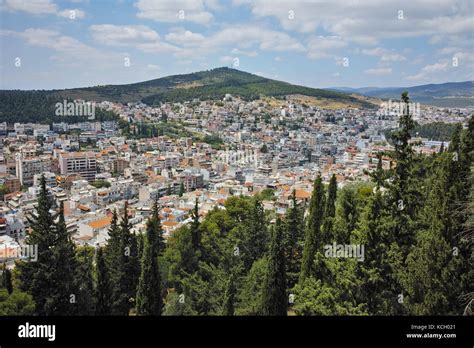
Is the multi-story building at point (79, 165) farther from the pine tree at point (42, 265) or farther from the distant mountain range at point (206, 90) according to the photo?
the pine tree at point (42, 265)

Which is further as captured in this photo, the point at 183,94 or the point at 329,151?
the point at 183,94

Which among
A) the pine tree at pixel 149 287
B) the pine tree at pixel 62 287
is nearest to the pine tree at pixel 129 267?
the pine tree at pixel 149 287

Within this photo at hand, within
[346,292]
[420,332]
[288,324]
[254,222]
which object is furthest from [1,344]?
[254,222]

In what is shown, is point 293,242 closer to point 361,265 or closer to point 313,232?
point 313,232

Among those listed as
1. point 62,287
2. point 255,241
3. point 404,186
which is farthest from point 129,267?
point 404,186

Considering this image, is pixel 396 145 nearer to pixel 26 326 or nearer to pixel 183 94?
pixel 26 326
